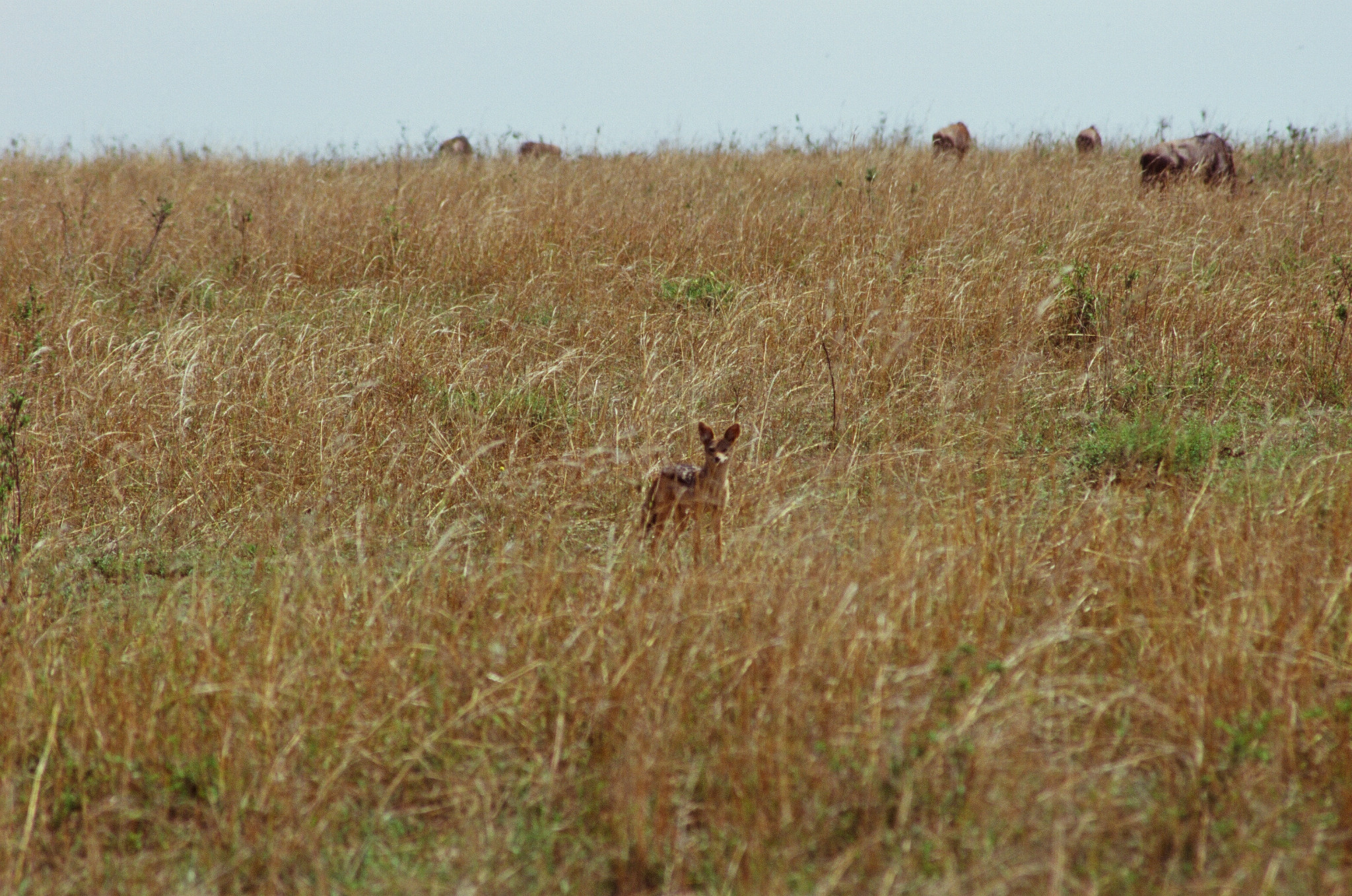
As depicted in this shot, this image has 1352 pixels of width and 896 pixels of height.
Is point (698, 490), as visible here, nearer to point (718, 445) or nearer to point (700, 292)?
point (718, 445)

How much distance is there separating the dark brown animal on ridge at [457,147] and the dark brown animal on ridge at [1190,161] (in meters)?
7.78

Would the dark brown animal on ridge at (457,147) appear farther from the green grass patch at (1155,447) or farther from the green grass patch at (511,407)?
the green grass patch at (1155,447)

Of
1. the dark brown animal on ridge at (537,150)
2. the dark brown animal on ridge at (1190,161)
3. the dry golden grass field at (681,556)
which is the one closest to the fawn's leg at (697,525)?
the dry golden grass field at (681,556)

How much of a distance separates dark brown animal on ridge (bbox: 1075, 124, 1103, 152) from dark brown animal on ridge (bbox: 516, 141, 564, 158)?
19.2 feet

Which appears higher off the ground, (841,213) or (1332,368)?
(841,213)

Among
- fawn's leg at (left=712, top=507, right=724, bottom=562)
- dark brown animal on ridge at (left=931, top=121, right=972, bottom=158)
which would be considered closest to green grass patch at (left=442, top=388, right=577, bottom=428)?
fawn's leg at (left=712, top=507, right=724, bottom=562)

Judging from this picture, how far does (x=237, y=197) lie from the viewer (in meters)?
9.10

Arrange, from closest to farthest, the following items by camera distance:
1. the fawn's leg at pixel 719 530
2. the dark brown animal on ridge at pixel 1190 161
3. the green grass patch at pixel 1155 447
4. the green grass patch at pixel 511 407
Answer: the fawn's leg at pixel 719 530 → the green grass patch at pixel 1155 447 → the green grass patch at pixel 511 407 → the dark brown animal on ridge at pixel 1190 161

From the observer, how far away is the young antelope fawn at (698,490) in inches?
152

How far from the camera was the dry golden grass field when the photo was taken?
2.48 metres

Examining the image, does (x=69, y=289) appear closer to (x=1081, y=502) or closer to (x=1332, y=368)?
(x=1081, y=502)

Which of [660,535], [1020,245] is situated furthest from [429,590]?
[1020,245]

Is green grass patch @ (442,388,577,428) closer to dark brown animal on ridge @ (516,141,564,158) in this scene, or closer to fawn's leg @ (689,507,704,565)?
fawn's leg @ (689,507,704,565)

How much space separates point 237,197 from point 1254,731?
8595 mm
